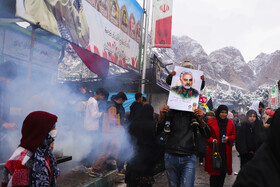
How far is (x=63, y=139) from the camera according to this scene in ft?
21.3

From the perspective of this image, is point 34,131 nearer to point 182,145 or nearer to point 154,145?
point 182,145

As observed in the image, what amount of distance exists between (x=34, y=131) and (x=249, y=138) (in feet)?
13.3

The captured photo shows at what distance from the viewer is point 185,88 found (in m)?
3.62

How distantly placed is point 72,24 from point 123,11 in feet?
12.5

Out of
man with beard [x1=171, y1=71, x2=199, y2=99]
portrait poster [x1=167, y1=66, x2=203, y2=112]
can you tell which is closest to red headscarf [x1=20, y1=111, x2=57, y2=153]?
portrait poster [x1=167, y1=66, x2=203, y2=112]

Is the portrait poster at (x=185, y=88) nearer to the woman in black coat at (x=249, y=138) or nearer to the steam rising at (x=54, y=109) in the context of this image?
the steam rising at (x=54, y=109)

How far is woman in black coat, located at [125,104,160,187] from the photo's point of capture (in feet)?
13.7

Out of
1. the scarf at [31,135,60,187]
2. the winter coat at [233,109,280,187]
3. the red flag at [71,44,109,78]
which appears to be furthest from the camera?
the red flag at [71,44,109,78]

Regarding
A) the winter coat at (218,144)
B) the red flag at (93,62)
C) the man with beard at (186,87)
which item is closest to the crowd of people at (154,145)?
the winter coat at (218,144)

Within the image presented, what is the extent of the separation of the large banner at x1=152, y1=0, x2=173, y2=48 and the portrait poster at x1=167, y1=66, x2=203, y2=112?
8.45 meters

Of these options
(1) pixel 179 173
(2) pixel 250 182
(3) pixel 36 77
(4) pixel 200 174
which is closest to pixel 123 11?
(3) pixel 36 77

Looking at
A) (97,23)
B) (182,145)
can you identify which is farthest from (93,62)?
(182,145)

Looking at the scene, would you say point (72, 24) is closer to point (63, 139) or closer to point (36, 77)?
point (36, 77)

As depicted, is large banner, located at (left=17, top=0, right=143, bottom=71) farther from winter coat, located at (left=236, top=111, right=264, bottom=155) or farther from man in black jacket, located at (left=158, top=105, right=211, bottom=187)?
winter coat, located at (left=236, top=111, right=264, bottom=155)
